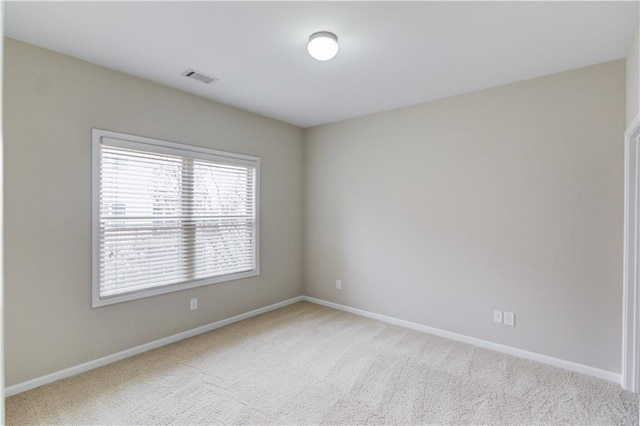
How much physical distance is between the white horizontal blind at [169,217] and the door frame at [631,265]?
3.65 metres

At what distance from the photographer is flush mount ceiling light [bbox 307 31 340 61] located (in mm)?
2398

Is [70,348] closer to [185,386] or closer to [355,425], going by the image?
[185,386]

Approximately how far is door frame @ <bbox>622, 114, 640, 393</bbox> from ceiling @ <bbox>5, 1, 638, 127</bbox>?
2.82 ft

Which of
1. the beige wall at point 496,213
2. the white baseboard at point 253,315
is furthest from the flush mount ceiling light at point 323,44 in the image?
the white baseboard at point 253,315

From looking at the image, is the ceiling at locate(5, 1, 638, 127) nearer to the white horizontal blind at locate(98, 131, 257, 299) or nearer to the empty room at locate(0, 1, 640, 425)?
the empty room at locate(0, 1, 640, 425)

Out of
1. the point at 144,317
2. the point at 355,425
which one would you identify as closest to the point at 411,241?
the point at 355,425

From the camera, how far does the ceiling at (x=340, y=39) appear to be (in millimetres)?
2174

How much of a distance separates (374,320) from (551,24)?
3.34 meters

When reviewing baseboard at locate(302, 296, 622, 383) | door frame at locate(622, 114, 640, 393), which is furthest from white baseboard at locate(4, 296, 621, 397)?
door frame at locate(622, 114, 640, 393)

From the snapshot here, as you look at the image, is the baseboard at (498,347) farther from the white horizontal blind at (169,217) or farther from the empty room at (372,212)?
the white horizontal blind at (169,217)

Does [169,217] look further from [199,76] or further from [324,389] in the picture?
[324,389]

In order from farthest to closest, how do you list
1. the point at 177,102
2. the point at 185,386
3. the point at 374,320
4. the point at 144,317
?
the point at 374,320
the point at 177,102
the point at 144,317
the point at 185,386

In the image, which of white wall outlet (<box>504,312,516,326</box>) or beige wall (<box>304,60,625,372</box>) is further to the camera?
white wall outlet (<box>504,312,516,326</box>)

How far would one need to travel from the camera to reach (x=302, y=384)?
270cm
